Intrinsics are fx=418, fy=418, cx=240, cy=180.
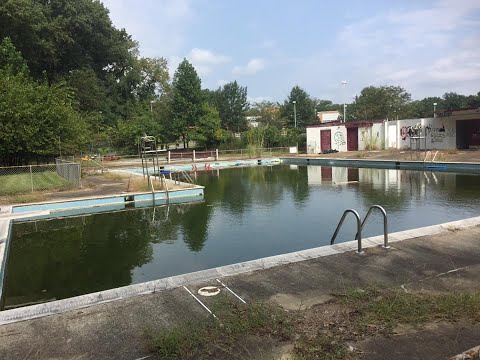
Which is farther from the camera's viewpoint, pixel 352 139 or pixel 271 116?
pixel 271 116

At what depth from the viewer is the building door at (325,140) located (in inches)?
1641

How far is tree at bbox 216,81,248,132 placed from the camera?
197 feet

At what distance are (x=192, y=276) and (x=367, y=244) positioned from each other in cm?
328

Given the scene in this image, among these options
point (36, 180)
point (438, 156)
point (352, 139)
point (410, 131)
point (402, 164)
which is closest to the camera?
point (36, 180)

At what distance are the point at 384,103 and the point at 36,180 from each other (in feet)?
160

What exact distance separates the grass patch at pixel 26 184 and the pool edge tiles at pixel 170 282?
12802 millimetres

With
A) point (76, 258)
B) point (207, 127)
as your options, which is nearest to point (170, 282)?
point (76, 258)

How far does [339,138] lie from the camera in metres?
41.2

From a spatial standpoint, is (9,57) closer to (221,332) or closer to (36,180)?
(36,180)

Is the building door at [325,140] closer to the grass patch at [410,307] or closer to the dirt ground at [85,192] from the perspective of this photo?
the dirt ground at [85,192]

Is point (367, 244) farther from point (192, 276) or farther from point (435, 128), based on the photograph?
point (435, 128)

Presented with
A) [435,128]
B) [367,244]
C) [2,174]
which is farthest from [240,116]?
[367,244]

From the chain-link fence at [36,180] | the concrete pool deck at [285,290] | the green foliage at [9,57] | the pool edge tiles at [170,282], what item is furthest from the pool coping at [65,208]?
the green foliage at [9,57]

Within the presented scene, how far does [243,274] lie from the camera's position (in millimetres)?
6074
